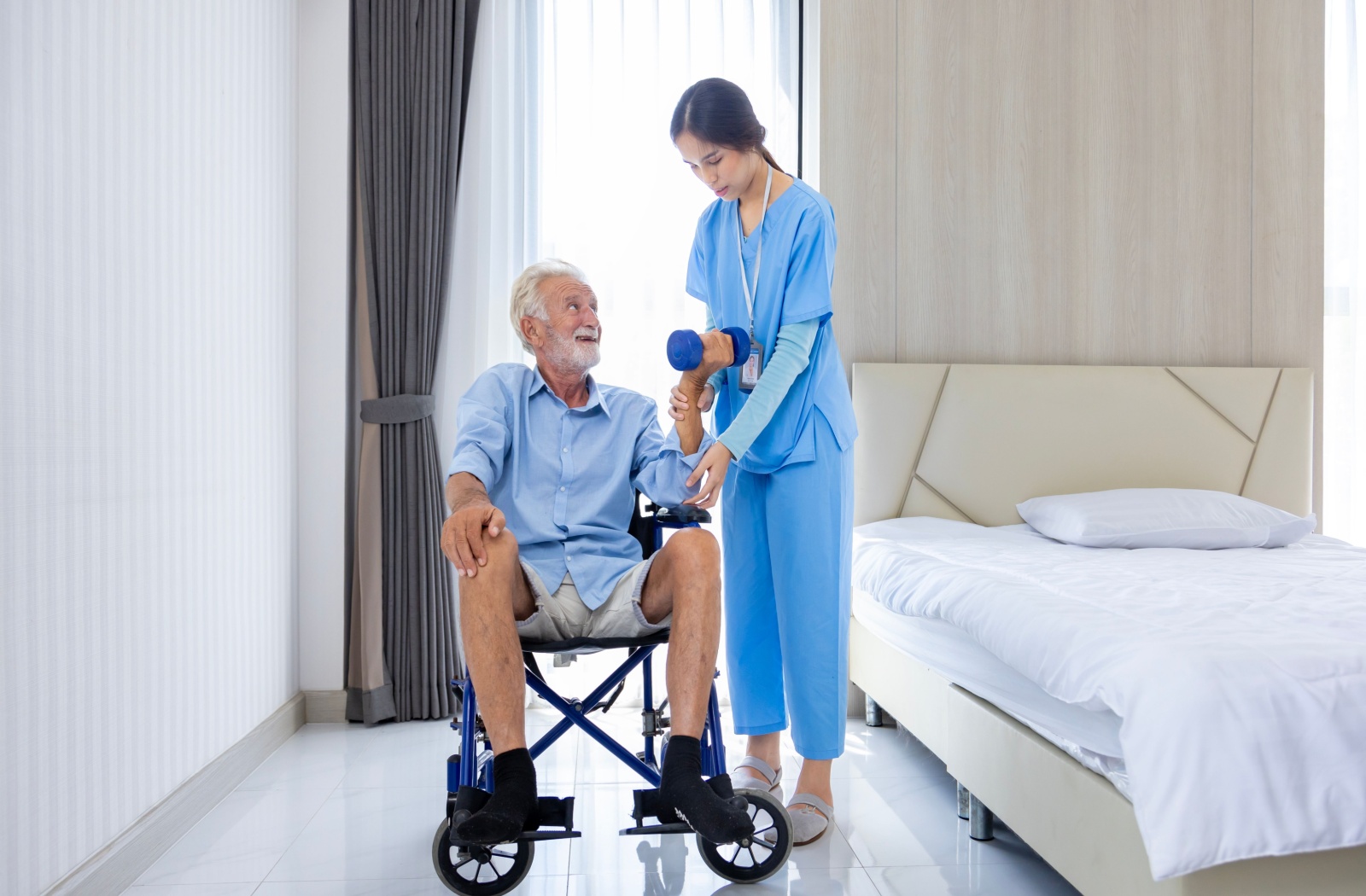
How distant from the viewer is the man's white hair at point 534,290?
2.11 meters

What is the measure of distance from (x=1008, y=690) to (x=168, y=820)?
1807 millimetres

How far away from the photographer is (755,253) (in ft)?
7.03

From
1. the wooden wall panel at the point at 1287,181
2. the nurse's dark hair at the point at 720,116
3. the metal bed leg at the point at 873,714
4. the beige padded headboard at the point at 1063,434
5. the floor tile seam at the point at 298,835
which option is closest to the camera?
the floor tile seam at the point at 298,835

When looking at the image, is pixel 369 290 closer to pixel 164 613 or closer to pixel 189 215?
pixel 189 215

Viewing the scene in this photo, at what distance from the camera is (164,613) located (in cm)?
204

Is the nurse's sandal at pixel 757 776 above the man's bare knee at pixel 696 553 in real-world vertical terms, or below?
below

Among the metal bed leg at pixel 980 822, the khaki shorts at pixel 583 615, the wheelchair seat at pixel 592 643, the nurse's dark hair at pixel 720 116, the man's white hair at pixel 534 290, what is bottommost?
the metal bed leg at pixel 980 822

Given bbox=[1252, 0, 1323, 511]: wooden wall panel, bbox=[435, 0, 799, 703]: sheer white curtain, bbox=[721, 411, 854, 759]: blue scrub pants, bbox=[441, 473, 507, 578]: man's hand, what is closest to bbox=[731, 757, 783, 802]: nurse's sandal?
bbox=[721, 411, 854, 759]: blue scrub pants

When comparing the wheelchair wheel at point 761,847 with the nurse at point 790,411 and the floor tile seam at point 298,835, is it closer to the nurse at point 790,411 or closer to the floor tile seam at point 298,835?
the nurse at point 790,411

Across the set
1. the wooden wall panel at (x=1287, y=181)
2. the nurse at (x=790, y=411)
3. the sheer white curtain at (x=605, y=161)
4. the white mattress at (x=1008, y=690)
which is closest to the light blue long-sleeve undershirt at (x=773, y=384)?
the nurse at (x=790, y=411)

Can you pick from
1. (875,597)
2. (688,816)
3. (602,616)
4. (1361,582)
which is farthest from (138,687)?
(1361,582)

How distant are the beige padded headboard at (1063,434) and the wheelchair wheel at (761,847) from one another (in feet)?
4.64

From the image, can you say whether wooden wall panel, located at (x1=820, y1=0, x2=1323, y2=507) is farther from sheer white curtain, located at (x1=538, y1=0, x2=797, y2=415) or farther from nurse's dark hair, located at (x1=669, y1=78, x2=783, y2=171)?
nurse's dark hair, located at (x1=669, y1=78, x2=783, y2=171)

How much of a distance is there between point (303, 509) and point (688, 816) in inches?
76.6
